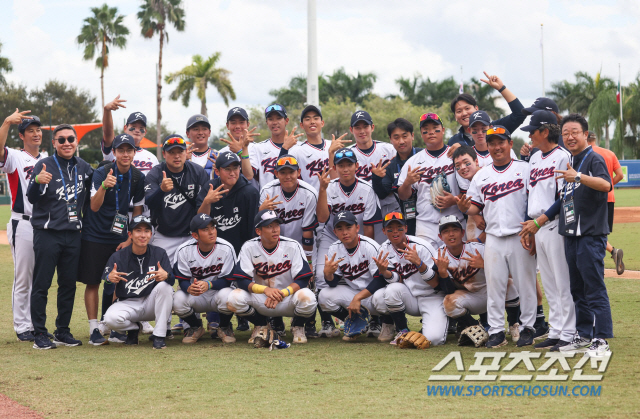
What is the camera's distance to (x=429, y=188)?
6.55m

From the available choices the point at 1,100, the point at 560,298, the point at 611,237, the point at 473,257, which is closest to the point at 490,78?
the point at 473,257

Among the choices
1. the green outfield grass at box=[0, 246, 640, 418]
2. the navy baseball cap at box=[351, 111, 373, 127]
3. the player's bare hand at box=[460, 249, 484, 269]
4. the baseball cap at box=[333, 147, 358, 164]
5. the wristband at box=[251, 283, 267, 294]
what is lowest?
the green outfield grass at box=[0, 246, 640, 418]

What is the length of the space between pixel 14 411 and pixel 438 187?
13.9 feet

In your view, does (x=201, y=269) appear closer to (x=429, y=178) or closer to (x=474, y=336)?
(x=429, y=178)

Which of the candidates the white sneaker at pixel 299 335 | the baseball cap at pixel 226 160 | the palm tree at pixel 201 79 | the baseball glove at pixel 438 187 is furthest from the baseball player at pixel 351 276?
the palm tree at pixel 201 79

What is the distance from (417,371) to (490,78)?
11.4 ft

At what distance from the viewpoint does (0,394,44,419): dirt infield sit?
3.99 m

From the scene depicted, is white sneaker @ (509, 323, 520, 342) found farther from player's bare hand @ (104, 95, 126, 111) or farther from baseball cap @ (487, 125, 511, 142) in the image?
player's bare hand @ (104, 95, 126, 111)

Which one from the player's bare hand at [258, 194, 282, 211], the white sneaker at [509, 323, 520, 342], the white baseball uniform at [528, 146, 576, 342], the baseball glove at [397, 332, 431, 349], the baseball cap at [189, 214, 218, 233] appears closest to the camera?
the white baseball uniform at [528, 146, 576, 342]

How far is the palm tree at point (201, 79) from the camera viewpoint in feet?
135

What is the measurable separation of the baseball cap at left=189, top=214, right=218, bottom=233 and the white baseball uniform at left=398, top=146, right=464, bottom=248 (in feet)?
6.66

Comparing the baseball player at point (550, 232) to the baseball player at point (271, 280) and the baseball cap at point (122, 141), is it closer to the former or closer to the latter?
the baseball player at point (271, 280)

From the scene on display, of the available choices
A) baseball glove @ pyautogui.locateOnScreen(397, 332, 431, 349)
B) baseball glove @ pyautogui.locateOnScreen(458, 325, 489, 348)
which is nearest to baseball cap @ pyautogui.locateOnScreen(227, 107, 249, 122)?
baseball glove @ pyautogui.locateOnScreen(397, 332, 431, 349)

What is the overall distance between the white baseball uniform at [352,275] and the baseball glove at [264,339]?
722mm
